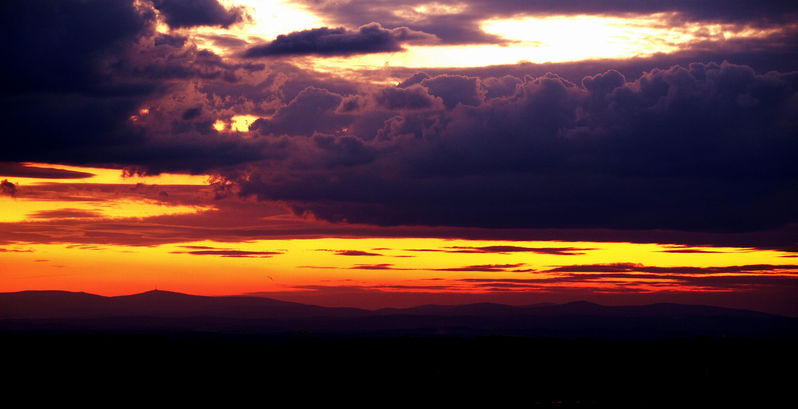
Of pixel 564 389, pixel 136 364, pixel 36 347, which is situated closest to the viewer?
pixel 564 389

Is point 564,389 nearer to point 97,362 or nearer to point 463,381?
point 463,381

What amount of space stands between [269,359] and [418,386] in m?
43.2

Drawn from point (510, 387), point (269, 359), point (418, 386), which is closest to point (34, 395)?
point (269, 359)

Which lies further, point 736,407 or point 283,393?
point 283,393

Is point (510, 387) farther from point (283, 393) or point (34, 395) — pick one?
point (34, 395)

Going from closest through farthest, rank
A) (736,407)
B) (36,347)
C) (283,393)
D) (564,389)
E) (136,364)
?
(736,407)
(283,393)
(564,389)
(136,364)
(36,347)

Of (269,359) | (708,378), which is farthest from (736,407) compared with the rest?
(269,359)

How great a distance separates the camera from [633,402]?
132625 millimetres

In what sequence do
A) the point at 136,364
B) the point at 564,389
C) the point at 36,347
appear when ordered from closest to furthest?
the point at 564,389
the point at 136,364
the point at 36,347

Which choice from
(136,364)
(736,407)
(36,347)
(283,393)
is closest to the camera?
(736,407)

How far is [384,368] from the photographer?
17988cm

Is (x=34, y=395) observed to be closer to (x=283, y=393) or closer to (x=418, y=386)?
(x=283, y=393)

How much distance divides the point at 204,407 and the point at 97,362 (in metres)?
56.2

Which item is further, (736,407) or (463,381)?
(463,381)
